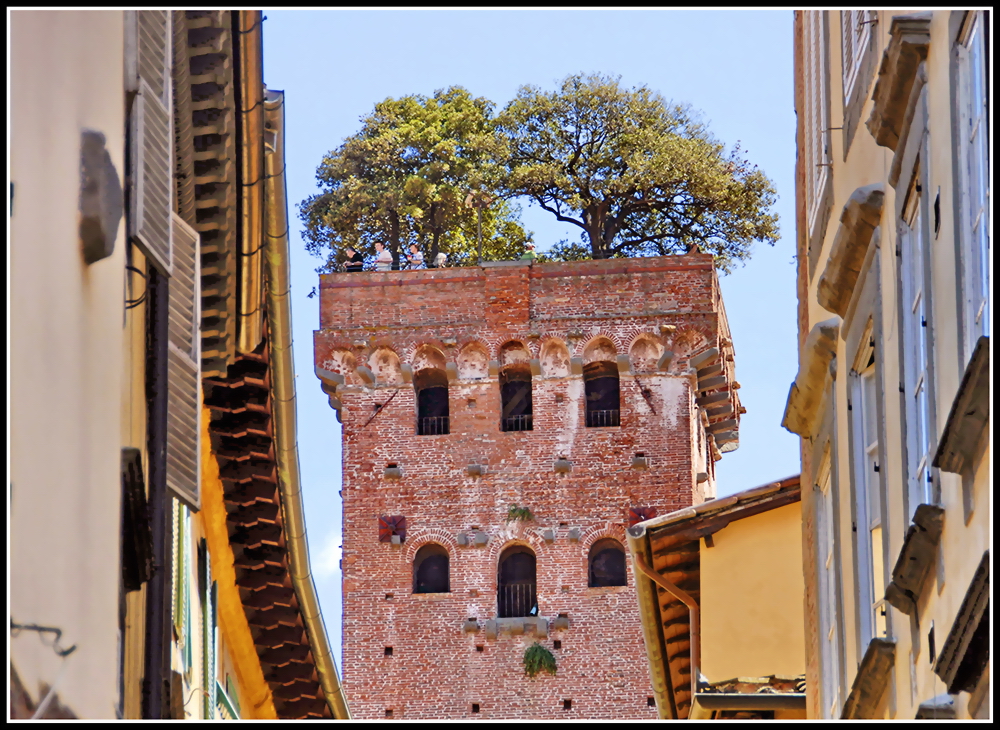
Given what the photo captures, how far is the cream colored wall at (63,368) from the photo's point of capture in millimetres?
6539

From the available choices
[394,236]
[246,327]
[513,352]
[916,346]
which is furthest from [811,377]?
[394,236]

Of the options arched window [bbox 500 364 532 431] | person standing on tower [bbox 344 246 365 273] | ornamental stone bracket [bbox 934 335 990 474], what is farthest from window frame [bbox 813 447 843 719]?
person standing on tower [bbox 344 246 365 273]

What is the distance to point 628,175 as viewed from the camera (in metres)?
41.1

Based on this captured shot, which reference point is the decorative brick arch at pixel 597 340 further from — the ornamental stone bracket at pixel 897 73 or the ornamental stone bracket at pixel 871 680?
the ornamental stone bracket at pixel 897 73

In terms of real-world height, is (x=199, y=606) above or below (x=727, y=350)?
below

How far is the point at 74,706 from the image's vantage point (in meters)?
7.27

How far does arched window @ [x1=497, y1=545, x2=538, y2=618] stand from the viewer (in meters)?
37.3

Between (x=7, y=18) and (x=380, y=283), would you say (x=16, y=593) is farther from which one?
(x=380, y=283)

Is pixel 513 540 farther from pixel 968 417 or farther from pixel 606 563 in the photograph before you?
pixel 968 417

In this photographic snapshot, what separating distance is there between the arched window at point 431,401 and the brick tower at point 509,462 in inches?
1.6

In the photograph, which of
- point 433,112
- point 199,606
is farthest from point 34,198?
point 433,112

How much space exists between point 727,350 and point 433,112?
27.4 feet

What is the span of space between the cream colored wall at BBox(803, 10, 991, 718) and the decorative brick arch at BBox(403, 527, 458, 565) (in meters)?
25.9

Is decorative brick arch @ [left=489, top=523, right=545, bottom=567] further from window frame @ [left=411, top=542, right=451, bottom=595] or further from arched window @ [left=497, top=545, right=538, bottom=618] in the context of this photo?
window frame @ [left=411, top=542, right=451, bottom=595]
